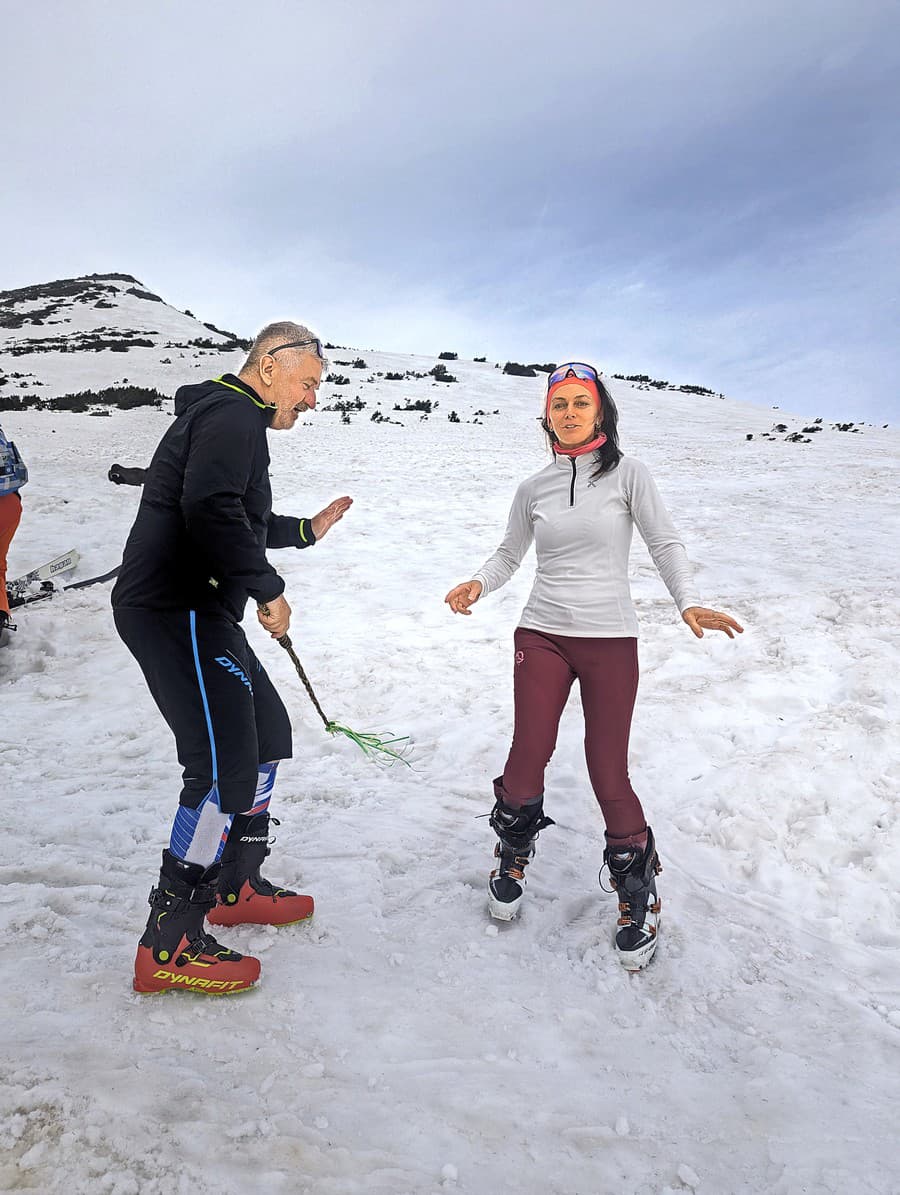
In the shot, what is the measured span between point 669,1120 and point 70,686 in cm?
545

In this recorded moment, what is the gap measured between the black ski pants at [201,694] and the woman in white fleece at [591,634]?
116cm

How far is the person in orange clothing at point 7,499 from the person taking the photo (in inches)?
231

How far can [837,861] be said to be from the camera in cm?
346

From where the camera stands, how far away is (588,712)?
117 inches

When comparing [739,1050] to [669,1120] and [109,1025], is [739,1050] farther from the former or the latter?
[109,1025]

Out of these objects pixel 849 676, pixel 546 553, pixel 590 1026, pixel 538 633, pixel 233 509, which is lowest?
pixel 590 1026

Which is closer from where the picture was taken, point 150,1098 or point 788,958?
point 150,1098

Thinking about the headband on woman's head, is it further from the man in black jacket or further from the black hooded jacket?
the black hooded jacket

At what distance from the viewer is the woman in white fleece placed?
2.94 meters

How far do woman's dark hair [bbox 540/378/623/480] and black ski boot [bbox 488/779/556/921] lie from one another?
5.10ft

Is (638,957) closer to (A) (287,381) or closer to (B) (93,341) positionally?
(A) (287,381)

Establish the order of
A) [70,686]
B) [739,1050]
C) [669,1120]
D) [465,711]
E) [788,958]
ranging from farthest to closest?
[70,686] < [465,711] < [788,958] < [739,1050] < [669,1120]

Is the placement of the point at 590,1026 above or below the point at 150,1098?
below

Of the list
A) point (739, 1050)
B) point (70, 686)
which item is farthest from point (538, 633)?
point (70, 686)
